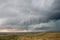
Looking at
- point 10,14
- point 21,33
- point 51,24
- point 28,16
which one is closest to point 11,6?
point 10,14

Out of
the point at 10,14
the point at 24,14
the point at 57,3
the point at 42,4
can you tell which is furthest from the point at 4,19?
the point at 57,3

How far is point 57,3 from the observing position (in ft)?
9.34

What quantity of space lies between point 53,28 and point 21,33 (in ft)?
2.04

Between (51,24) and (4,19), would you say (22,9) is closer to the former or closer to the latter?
(4,19)

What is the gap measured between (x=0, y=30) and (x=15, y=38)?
1.07ft

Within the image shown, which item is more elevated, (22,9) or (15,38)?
(22,9)

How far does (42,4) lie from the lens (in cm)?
287

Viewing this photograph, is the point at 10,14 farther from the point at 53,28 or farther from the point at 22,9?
the point at 53,28

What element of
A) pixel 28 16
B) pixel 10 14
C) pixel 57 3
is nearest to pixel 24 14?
pixel 28 16

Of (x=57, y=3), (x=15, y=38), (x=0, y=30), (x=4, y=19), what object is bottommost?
(x=15, y=38)

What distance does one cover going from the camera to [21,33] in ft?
9.21

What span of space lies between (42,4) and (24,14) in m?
0.40

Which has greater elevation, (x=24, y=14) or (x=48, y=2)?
(x=48, y=2)

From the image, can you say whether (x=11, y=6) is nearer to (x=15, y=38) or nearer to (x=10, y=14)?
(x=10, y=14)
